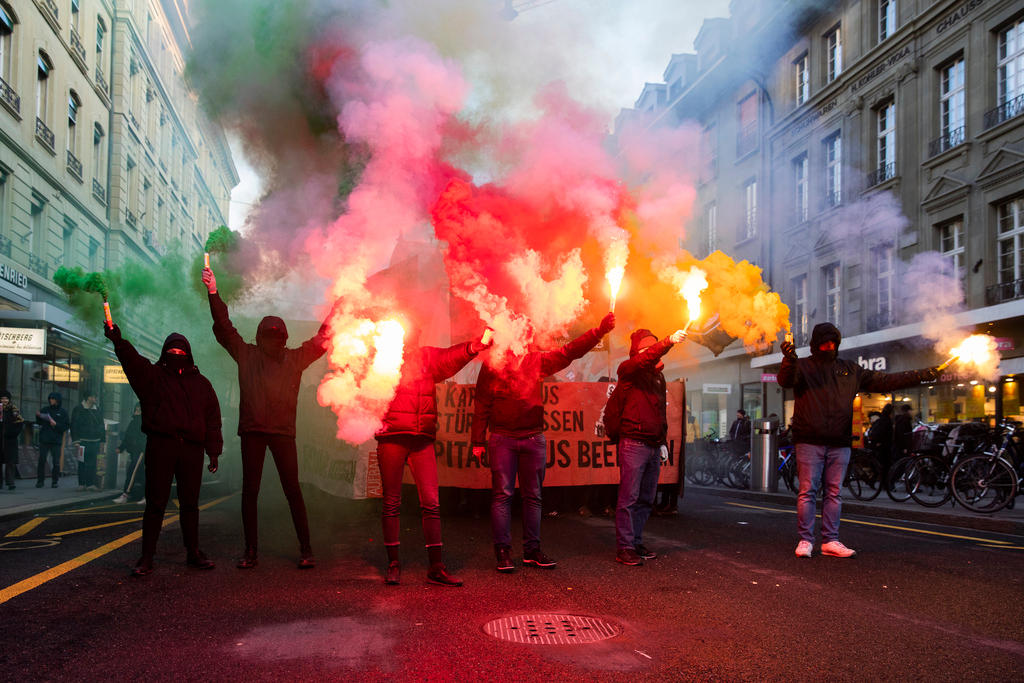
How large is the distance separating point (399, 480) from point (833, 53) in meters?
23.4

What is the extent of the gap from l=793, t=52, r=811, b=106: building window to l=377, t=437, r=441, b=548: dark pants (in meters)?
23.1

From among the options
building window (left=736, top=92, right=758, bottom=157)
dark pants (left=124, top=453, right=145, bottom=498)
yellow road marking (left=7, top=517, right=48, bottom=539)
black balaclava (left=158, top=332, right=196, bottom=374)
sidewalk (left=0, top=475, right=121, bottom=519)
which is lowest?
sidewalk (left=0, top=475, right=121, bottom=519)

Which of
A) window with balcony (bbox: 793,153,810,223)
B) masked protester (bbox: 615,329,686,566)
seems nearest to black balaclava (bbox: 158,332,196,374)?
masked protester (bbox: 615,329,686,566)

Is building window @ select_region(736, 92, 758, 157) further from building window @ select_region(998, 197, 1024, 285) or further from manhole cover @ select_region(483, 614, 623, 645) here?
manhole cover @ select_region(483, 614, 623, 645)

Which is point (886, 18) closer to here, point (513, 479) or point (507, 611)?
point (513, 479)

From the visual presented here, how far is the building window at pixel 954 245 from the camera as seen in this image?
18688 millimetres

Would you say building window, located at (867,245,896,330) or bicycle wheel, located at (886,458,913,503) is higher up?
building window, located at (867,245,896,330)

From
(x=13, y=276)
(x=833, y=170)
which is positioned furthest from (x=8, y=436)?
(x=833, y=170)

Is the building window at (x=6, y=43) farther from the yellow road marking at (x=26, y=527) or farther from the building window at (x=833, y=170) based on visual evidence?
the building window at (x=833, y=170)

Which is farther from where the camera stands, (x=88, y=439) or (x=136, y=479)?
(x=88, y=439)

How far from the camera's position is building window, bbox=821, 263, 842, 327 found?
22.9m

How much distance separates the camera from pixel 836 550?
6535 millimetres

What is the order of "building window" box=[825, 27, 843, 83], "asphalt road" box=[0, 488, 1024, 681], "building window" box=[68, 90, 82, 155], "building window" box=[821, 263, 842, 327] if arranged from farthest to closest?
"building window" box=[825, 27, 843, 83]
"building window" box=[821, 263, 842, 327]
"building window" box=[68, 90, 82, 155]
"asphalt road" box=[0, 488, 1024, 681]

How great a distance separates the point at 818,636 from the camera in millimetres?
4086
